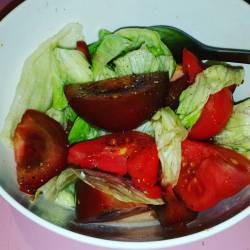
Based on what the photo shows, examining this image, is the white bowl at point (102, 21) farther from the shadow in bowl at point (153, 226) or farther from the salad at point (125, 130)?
the shadow in bowl at point (153, 226)

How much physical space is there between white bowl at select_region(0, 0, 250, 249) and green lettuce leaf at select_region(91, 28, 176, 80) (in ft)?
0.10

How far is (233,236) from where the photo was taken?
825mm

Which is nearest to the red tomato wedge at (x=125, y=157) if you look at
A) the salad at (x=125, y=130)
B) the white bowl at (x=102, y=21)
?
the salad at (x=125, y=130)

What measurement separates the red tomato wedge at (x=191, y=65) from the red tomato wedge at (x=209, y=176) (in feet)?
0.42

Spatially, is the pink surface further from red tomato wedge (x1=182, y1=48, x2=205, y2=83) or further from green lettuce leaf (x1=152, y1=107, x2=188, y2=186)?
red tomato wedge (x1=182, y1=48, x2=205, y2=83)

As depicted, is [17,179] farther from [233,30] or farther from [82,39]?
[233,30]

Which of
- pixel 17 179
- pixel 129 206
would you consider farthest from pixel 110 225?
pixel 17 179

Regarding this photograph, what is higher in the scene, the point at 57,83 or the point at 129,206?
the point at 57,83

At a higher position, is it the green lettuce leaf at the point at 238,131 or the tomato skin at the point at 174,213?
the green lettuce leaf at the point at 238,131

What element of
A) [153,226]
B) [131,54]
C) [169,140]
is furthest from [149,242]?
[131,54]

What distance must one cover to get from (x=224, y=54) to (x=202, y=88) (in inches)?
3.6

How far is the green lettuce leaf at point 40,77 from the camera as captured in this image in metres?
0.85

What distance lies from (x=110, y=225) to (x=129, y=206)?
36mm

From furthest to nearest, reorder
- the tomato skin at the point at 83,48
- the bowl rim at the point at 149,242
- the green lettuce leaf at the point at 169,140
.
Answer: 1. the tomato skin at the point at 83,48
2. the green lettuce leaf at the point at 169,140
3. the bowl rim at the point at 149,242
